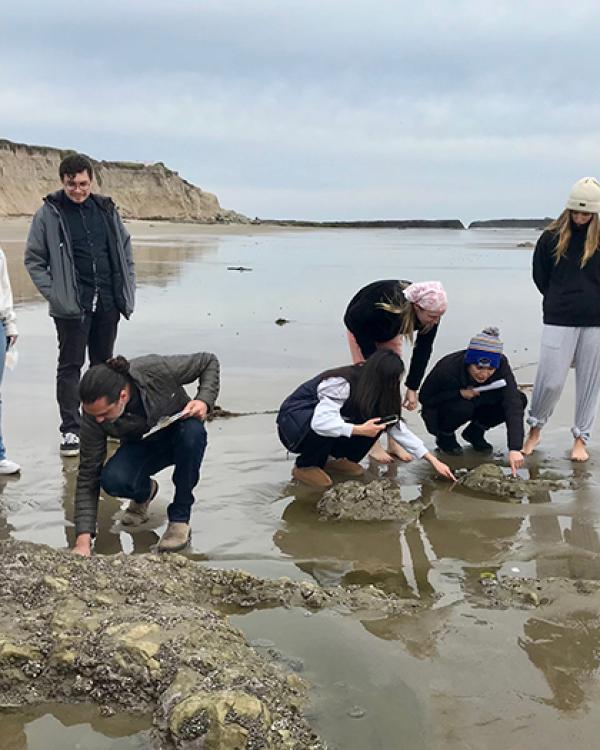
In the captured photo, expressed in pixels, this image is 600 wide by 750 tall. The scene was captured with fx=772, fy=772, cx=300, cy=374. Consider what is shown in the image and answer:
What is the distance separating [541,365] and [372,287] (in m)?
1.36

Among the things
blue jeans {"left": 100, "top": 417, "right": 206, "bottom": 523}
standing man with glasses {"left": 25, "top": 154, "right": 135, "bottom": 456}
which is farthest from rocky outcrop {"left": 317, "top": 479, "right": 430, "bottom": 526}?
standing man with glasses {"left": 25, "top": 154, "right": 135, "bottom": 456}

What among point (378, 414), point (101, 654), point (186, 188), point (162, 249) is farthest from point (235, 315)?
point (186, 188)

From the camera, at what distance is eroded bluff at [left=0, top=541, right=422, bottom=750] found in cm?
223

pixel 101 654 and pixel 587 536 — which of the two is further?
→ pixel 587 536

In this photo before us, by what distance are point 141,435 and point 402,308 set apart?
6.11ft

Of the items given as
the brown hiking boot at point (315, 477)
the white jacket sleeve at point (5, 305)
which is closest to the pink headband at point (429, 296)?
the brown hiking boot at point (315, 477)

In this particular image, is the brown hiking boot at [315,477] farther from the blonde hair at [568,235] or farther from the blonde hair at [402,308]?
the blonde hair at [568,235]

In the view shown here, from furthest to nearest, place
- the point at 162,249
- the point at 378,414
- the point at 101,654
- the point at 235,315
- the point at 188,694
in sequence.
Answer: the point at 162,249, the point at 235,315, the point at 378,414, the point at 101,654, the point at 188,694

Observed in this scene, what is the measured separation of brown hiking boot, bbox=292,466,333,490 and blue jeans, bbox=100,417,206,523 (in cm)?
92

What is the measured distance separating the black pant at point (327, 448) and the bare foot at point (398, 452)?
16.2 inches

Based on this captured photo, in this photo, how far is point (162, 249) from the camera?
26.5 meters

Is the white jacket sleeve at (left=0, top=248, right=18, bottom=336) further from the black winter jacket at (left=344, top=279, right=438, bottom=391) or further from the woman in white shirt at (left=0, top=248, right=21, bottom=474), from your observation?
the black winter jacket at (left=344, top=279, right=438, bottom=391)

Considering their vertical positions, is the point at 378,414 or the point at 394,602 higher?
the point at 378,414

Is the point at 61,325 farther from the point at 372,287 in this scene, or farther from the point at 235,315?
the point at 235,315
